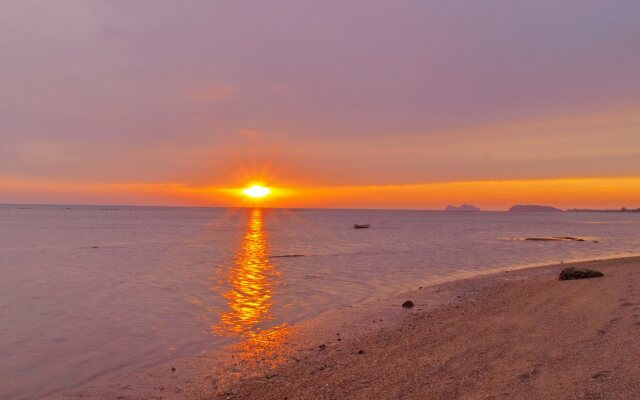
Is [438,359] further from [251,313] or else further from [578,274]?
[578,274]

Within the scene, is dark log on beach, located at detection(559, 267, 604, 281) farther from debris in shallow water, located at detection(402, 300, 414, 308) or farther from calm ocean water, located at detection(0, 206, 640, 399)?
debris in shallow water, located at detection(402, 300, 414, 308)

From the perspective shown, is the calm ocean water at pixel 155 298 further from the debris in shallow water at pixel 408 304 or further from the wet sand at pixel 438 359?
the debris in shallow water at pixel 408 304

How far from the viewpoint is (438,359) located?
1000 centimetres

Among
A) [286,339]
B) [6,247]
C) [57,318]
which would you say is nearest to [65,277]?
[57,318]

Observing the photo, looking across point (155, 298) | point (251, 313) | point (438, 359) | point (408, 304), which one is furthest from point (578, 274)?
point (155, 298)

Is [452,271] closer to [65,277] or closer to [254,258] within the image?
[254,258]

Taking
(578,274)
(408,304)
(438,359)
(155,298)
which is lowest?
(155,298)

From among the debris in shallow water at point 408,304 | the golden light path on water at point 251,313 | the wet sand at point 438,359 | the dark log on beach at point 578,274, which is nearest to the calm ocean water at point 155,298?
the golden light path on water at point 251,313

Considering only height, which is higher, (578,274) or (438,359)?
(578,274)

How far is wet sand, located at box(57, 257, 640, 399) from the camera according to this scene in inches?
316

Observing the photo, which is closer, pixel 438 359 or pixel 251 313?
pixel 438 359

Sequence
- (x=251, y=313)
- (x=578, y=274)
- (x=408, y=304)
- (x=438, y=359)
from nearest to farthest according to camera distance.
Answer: (x=438, y=359) < (x=251, y=313) < (x=408, y=304) < (x=578, y=274)

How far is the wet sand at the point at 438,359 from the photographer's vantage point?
803cm

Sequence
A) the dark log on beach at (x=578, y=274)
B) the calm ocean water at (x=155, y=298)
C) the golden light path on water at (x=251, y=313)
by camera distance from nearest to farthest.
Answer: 1. the calm ocean water at (x=155, y=298)
2. the golden light path on water at (x=251, y=313)
3. the dark log on beach at (x=578, y=274)
